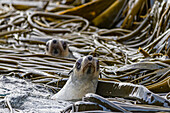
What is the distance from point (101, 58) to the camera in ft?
15.5

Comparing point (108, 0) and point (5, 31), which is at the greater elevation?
point (108, 0)

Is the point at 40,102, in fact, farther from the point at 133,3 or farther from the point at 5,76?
the point at 133,3

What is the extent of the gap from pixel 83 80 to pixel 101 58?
148cm

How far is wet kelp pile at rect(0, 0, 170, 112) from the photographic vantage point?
9.24 feet

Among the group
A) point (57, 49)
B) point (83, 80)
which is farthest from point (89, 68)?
point (57, 49)

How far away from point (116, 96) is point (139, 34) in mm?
2770

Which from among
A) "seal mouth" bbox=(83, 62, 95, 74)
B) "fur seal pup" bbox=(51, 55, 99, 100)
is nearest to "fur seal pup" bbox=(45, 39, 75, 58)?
"fur seal pup" bbox=(51, 55, 99, 100)

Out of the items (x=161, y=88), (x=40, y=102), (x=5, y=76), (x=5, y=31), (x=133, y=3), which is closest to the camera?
(x=40, y=102)

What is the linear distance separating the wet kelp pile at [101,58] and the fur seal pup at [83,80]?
12cm

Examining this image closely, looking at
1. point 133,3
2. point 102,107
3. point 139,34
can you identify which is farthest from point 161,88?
point 133,3

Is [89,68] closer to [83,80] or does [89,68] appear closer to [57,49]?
[83,80]

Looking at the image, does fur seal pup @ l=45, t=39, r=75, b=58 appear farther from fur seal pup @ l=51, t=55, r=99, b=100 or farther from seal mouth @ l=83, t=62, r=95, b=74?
seal mouth @ l=83, t=62, r=95, b=74

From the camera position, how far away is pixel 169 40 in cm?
411

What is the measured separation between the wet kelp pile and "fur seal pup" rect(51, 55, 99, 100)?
0.39 feet
